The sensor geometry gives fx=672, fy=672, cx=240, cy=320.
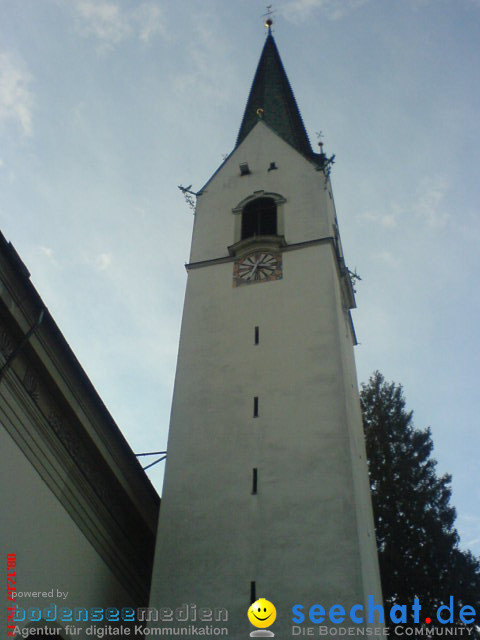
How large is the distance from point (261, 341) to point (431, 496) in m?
7.96

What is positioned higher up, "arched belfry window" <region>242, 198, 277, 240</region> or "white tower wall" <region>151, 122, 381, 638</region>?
"arched belfry window" <region>242, 198, 277, 240</region>

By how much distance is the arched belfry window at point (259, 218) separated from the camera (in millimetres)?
Result: 18016

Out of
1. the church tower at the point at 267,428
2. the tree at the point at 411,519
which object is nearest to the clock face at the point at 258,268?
the church tower at the point at 267,428

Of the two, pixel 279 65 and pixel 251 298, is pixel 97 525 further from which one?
pixel 279 65

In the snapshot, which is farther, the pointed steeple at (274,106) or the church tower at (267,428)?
the pointed steeple at (274,106)

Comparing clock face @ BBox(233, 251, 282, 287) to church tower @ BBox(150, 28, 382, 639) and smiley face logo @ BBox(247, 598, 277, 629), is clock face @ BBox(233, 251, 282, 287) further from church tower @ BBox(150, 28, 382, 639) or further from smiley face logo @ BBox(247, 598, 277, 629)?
smiley face logo @ BBox(247, 598, 277, 629)

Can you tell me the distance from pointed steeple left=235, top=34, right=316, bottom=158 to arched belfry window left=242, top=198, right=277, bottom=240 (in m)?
2.87

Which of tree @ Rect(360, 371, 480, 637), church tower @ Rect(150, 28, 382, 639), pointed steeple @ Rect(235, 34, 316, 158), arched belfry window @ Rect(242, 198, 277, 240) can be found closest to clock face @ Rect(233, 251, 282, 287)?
church tower @ Rect(150, 28, 382, 639)

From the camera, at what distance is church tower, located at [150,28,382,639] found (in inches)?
440

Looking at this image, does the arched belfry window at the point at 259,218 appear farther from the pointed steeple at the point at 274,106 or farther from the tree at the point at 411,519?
the tree at the point at 411,519

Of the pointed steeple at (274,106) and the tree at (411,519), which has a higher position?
the pointed steeple at (274,106)

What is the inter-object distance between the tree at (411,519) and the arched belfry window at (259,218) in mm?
7448

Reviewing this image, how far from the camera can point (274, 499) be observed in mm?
12023

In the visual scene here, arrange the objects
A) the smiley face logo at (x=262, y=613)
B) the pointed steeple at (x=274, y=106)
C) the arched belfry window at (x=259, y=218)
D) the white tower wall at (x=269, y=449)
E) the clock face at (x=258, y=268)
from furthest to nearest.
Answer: the pointed steeple at (x=274, y=106) < the arched belfry window at (x=259, y=218) < the clock face at (x=258, y=268) < the white tower wall at (x=269, y=449) < the smiley face logo at (x=262, y=613)
